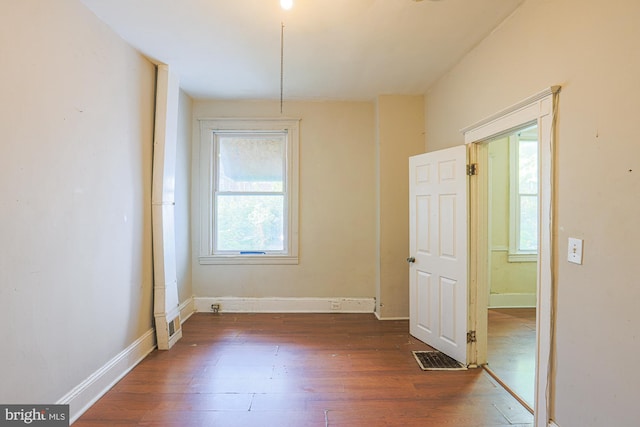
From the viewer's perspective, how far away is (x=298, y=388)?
2182 mm

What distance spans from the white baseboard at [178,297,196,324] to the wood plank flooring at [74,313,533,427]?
438mm

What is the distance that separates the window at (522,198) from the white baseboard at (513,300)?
0.53m

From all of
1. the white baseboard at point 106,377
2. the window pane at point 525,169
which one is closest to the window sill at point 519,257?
Answer: the window pane at point 525,169

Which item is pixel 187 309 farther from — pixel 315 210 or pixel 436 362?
pixel 436 362

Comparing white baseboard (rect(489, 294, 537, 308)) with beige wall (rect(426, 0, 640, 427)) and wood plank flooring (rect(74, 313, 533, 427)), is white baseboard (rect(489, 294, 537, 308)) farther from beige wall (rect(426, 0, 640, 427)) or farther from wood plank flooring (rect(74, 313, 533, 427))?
beige wall (rect(426, 0, 640, 427))

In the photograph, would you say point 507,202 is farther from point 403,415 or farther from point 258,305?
point 258,305

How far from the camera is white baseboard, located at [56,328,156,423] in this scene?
72.5 inches

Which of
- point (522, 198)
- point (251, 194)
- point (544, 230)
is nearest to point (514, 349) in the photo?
point (544, 230)

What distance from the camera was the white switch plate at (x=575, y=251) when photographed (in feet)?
4.90

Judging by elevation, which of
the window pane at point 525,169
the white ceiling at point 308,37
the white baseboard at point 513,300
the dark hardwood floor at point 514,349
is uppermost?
the white ceiling at point 308,37

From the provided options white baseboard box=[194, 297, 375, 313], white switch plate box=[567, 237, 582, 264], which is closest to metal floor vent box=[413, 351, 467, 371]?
white baseboard box=[194, 297, 375, 313]

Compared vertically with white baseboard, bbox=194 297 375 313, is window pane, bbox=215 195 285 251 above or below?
above

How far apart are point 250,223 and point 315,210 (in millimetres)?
909

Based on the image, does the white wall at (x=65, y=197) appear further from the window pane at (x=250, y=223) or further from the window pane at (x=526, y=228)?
the window pane at (x=526, y=228)
